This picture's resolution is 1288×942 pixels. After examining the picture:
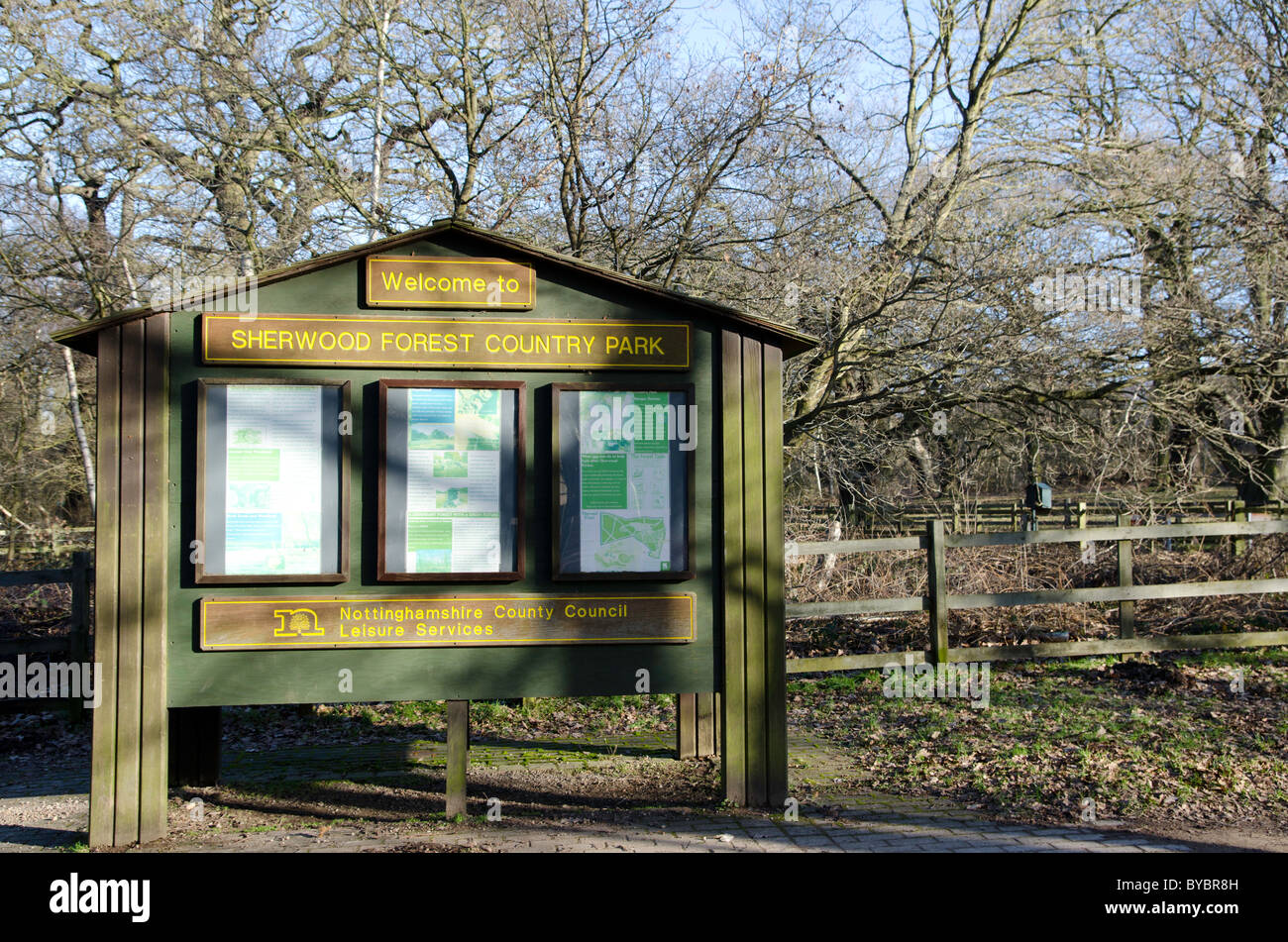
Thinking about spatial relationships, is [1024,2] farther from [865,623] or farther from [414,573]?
[414,573]

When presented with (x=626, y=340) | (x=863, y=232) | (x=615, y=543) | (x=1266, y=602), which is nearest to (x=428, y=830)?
(x=615, y=543)

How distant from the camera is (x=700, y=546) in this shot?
5945 millimetres

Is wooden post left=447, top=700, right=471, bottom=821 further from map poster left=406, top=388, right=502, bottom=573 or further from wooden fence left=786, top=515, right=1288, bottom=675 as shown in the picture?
Result: wooden fence left=786, top=515, right=1288, bottom=675

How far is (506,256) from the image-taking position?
5.91 metres

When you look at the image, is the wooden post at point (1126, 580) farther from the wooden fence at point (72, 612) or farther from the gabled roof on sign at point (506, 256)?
the wooden fence at point (72, 612)

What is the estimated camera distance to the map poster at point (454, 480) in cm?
572

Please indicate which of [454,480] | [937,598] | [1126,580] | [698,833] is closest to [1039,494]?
[1126,580]

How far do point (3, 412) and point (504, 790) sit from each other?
53.6 ft

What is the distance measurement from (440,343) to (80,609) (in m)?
5.03

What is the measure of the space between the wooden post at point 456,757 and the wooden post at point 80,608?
449 centimetres

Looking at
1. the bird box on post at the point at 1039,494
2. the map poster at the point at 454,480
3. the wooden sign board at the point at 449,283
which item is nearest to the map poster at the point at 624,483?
the map poster at the point at 454,480

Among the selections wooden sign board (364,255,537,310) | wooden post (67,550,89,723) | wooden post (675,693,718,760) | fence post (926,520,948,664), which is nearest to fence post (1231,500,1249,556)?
fence post (926,520,948,664)

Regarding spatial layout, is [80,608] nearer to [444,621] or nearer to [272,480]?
[272,480]

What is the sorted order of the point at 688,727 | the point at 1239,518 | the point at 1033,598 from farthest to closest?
the point at 1239,518 < the point at 1033,598 < the point at 688,727
